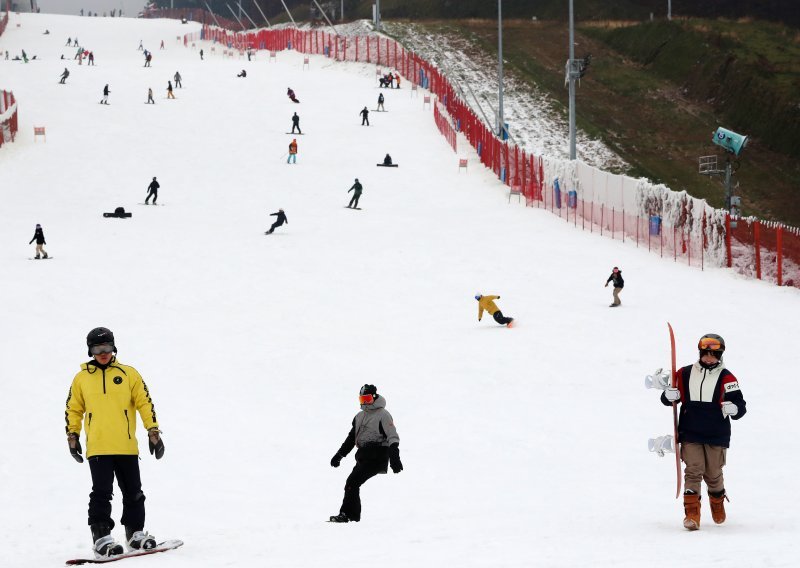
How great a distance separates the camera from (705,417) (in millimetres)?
9383

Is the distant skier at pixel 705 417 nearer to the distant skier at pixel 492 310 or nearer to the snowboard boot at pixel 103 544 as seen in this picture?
the snowboard boot at pixel 103 544

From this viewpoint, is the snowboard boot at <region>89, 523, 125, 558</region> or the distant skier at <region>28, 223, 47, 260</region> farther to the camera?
the distant skier at <region>28, 223, 47, 260</region>

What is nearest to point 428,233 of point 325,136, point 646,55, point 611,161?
point 325,136

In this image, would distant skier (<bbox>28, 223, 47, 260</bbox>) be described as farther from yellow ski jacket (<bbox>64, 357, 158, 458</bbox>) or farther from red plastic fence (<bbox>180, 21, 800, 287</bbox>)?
yellow ski jacket (<bbox>64, 357, 158, 458</bbox>)

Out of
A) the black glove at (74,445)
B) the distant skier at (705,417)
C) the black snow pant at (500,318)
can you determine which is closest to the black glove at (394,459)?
the distant skier at (705,417)

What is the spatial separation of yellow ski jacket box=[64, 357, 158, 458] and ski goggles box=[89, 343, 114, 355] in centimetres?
15

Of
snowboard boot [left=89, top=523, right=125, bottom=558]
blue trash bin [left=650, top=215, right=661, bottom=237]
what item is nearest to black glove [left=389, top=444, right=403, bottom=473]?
snowboard boot [left=89, top=523, right=125, bottom=558]

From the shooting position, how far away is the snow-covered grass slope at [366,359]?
10344mm

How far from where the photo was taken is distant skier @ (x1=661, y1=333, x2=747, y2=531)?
9234 mm

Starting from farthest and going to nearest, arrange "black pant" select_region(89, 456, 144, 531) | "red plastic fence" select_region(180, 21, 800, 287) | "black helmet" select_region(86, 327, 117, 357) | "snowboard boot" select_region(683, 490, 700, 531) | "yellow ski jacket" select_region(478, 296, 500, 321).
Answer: "red plastic fence" select_region(180, 21, 800, 287) < "yellow ski jacket" select_region(478, 296, 500, 321) < "snowboard boot" select_region(683, 490, 700, 531) < "black pant" select_region(89, 456, 144, 531) < "black helmet" select_region(86, 327, 117, 357)

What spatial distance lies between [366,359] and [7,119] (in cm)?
3662

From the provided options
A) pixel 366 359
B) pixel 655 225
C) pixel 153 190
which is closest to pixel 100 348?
pixel 366 359

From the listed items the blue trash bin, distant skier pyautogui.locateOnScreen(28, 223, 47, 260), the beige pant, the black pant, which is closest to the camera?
the black pant

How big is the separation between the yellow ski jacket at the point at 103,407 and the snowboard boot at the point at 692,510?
3768 millimetres
